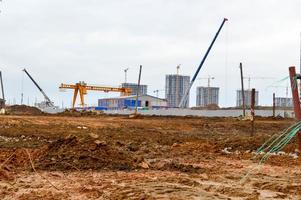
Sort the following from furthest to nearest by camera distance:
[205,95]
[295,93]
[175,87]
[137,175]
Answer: [175,87]
[205,95]
[137,175]
[295,93]

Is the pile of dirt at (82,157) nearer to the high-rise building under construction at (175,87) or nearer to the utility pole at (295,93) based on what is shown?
the utility pole at (295,93)

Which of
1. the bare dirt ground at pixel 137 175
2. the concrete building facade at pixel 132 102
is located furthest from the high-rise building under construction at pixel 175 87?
the bare dirt ground at pixel 137 175

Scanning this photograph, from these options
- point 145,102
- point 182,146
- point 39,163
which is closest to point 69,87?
point 145,102

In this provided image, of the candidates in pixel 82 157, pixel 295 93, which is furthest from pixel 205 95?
pixel 295 93

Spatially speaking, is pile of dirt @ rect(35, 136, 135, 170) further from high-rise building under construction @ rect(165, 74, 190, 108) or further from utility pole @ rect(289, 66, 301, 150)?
high-rise building under construction @ rect(165, 74, 190, 108)

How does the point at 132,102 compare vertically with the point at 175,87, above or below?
below

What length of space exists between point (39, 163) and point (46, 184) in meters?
2.10

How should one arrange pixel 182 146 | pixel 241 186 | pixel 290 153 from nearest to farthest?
pixel 241 186, pixel 290 153, pixel 182 146

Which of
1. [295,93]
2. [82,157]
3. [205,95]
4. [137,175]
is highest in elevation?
[205,95]

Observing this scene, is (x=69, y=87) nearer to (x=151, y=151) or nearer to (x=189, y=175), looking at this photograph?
(x=151, y=151)

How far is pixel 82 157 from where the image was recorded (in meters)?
10.7

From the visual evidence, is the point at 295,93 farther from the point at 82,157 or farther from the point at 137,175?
the point at 82,157

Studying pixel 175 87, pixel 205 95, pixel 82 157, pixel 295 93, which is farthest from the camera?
pixel 175 87

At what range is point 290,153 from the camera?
13.5 meters
